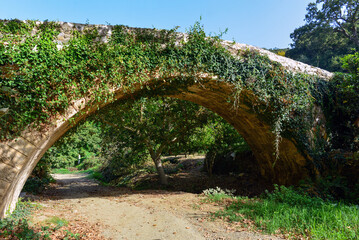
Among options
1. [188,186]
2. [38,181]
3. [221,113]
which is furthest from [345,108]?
[38,181]

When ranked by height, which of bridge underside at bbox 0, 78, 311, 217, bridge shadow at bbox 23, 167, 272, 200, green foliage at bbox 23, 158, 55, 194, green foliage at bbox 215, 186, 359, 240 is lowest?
bridge shadow at bbox 23, 167, 272, 200

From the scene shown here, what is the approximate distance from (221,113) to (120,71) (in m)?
4.66

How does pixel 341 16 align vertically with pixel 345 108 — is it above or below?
above

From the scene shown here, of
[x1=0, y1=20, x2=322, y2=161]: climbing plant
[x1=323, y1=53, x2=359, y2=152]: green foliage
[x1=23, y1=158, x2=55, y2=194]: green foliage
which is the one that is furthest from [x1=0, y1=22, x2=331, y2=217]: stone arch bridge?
[x1=23, y1=158, x2=55, y2=194]: green foliage

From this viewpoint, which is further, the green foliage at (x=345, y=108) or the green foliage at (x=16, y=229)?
the green foliage at (x=345, y=108)

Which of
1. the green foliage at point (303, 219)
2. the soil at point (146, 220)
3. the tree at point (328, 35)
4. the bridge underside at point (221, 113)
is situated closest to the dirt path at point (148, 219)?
the soil at point (146, 220)

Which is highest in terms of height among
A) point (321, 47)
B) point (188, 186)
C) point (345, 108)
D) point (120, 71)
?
point (321, 47)

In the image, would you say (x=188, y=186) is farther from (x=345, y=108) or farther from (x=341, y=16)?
(x=341, y=16)

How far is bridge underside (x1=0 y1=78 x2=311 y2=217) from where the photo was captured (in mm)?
3654

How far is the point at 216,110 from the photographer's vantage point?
8.12 m

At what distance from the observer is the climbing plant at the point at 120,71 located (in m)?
3.73

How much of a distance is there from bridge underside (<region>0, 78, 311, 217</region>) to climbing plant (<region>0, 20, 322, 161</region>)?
7.3 inches

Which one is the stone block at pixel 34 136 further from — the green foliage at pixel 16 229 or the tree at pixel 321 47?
the tree at pixel 321 47

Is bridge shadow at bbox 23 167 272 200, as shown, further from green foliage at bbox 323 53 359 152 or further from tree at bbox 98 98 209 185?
green foliage at bbox 323 53 359 152
